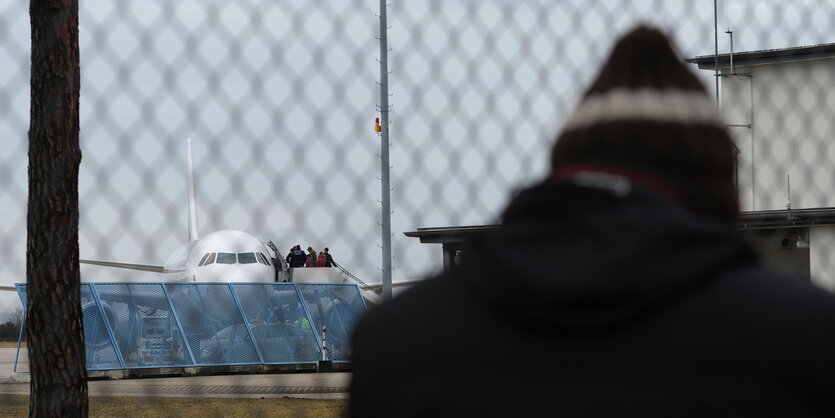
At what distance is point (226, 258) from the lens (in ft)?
66.8

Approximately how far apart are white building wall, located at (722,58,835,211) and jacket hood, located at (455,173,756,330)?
2.29 metres

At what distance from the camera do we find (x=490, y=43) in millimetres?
2787

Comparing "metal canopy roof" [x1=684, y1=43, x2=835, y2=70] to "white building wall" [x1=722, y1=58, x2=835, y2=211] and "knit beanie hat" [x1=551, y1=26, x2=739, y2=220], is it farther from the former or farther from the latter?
"knit beanie hat" [x1=551, y1=26, x2=739, y2=220]

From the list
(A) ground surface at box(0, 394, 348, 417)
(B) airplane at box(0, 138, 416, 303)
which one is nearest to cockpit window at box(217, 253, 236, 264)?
(B) airplane at box(0, 138, 416, 303)

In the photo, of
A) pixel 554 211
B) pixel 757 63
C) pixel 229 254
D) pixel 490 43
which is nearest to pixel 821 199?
pixel 757 63

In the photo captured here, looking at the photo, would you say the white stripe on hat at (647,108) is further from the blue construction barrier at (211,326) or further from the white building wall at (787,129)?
the blue construction barrier at (211,326)

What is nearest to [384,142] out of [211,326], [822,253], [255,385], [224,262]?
[822,253]

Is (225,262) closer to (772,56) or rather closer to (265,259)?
(265,259)

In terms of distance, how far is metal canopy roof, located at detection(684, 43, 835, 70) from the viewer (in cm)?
300

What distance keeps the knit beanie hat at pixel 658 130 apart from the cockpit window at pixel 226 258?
63.4 feet

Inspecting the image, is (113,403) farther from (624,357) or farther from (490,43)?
(624,357)

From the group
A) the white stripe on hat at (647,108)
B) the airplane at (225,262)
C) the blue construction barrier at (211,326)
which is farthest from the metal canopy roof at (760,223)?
the airplane at (225,262)

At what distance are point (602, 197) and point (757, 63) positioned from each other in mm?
2433

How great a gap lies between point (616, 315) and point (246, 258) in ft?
65.8
